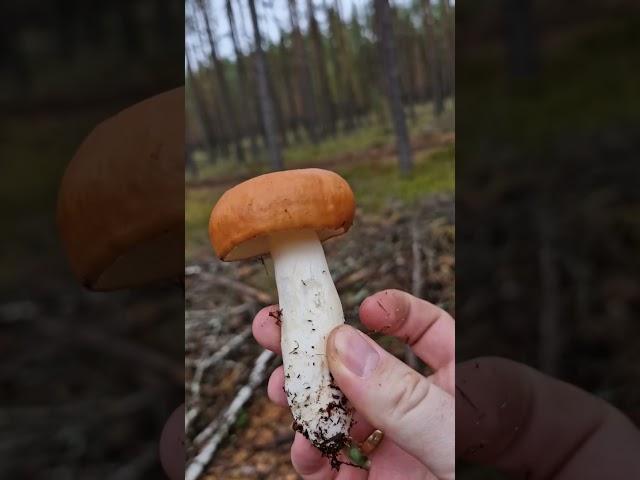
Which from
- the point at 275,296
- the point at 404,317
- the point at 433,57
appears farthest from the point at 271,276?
the point at 433,57

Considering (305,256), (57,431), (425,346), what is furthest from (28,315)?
(425,346)

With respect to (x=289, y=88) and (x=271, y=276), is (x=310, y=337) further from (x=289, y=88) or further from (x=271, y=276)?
(x=289, y=88)

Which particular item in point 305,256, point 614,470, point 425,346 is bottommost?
point 614,470

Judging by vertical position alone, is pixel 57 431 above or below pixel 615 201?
below

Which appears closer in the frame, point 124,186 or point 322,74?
point 124,186

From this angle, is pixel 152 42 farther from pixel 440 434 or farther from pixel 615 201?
pixel 615 201

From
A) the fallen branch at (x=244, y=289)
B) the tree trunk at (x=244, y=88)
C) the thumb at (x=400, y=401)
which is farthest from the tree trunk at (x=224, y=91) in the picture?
the thumb at (x=400, y=401)

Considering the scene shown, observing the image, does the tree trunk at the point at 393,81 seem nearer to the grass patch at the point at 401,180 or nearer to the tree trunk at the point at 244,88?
the grass patch at the point at 401,180

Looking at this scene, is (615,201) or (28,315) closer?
(28,315)
